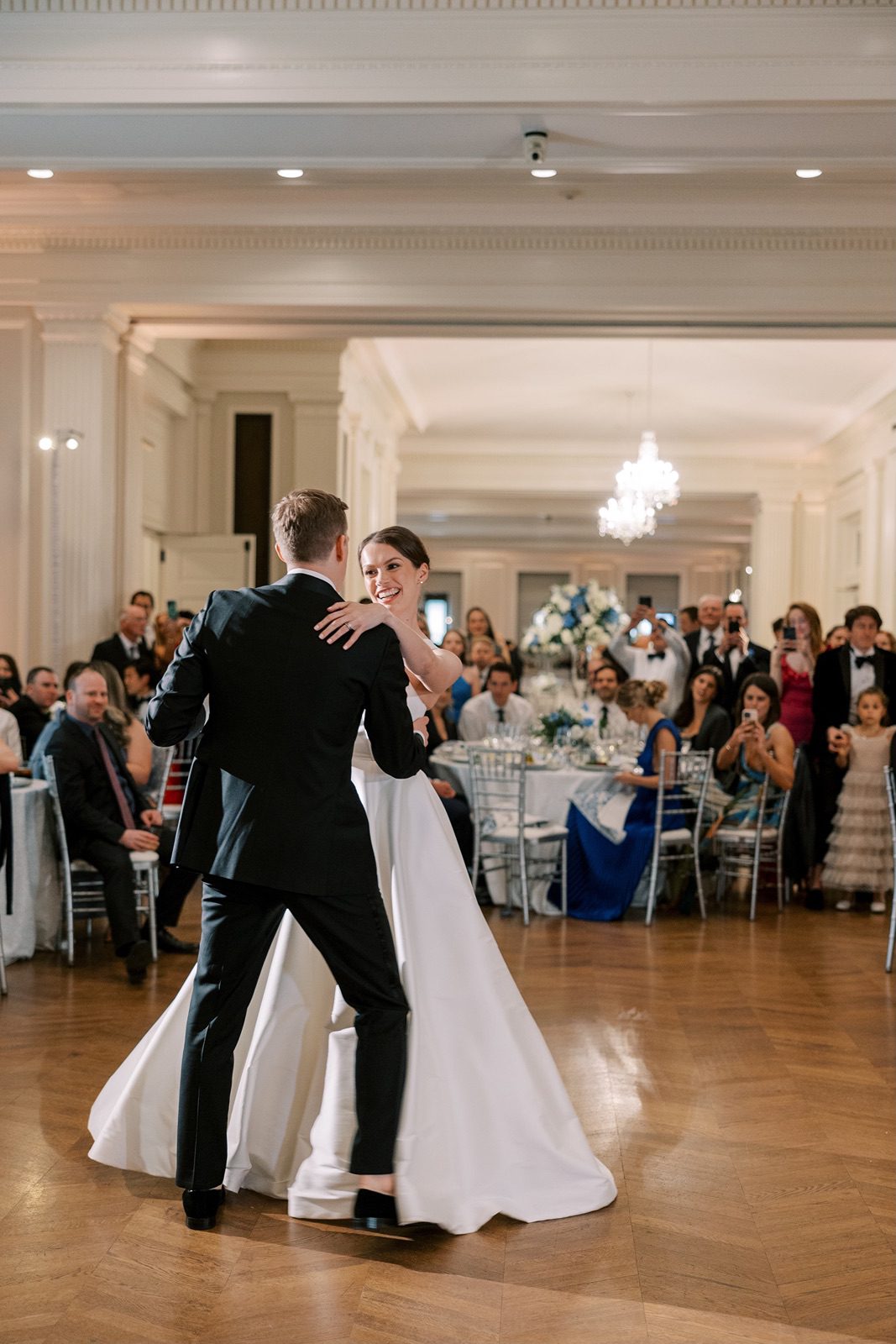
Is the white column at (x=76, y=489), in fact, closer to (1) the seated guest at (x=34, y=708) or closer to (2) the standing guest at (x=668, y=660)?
(1) the seated guest at (x=34, y=708)

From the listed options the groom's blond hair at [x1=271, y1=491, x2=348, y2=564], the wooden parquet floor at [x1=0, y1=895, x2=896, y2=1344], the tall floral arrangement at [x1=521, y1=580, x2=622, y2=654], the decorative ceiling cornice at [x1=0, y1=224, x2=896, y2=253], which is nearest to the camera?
the wooden parquet floor at [x1=0, y1=895, x2=896, y2=1344]

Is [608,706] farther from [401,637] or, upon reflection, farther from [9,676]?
[401,637]

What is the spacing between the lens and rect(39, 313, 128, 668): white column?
896 centimetres

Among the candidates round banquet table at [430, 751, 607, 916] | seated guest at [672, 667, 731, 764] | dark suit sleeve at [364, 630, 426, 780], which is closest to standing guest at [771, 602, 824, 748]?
seated guest at [672, 667, 731, 764]

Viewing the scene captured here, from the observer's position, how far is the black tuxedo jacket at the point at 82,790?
568cm

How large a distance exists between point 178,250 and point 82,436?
1.39 meters

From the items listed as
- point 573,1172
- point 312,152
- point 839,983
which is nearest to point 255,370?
point 312,152

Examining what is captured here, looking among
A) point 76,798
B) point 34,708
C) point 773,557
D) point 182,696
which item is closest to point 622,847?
point 76,798

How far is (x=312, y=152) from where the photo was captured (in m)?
6.33

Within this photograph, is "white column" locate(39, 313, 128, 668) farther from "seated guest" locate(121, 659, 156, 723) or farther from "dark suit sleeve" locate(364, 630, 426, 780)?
"dark suit sleeve" locate(364, 630, 426, 780)

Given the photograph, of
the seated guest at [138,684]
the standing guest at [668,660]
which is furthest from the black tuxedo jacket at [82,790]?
the standing guest at [668,660]

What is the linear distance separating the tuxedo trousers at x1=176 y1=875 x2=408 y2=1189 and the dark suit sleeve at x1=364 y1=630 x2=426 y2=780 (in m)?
0.30

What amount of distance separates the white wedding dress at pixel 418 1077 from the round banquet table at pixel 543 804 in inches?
159

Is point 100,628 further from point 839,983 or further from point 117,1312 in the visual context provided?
point 117,1312
